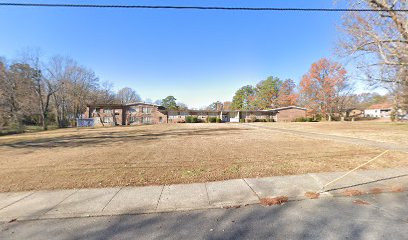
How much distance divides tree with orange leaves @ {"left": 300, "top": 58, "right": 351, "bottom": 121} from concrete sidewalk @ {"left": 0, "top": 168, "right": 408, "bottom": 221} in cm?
4315

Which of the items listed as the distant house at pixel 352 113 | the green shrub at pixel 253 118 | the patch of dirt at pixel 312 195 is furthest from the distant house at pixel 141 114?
the patch of dirt at pixel 312 195

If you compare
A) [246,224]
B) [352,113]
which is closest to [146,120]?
[246,224]

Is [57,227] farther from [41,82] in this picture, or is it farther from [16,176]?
[41,82]

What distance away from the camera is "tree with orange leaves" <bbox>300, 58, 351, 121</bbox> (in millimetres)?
39875

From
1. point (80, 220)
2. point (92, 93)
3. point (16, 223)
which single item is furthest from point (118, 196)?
point (92, 93)

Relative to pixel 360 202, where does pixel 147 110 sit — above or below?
above

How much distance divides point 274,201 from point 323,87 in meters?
46.5

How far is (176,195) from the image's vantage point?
407 centimetres

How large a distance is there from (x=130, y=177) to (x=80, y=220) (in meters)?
2.09

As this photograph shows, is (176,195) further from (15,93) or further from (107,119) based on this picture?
(15,93)

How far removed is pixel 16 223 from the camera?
3.20m

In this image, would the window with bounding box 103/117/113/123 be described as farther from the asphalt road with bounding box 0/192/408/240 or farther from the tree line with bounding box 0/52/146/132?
the asphalt road with bounding box 0/192/408/240

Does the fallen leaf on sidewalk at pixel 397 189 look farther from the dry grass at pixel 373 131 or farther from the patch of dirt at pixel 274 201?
the dry grass at pixel 373 131

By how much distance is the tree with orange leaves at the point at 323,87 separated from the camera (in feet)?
131
